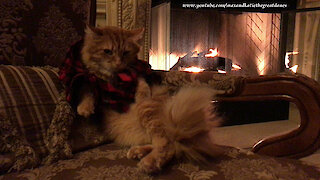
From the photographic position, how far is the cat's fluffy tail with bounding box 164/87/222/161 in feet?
2.29

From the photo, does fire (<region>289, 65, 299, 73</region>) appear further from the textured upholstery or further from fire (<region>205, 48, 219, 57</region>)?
the textured upholstery

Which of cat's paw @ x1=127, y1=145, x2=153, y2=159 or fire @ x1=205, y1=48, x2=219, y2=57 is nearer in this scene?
cat's paw @ x1=127, y1=145, x2=153, y2=159

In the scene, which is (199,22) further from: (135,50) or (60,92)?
Result: (60,92)

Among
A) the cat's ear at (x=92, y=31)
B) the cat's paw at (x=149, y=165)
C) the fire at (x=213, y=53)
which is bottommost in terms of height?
the cat's paw at (x=149, y=165)

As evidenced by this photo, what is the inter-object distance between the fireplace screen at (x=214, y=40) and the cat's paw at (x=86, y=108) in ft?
5.90

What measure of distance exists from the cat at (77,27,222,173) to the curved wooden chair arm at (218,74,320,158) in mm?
128

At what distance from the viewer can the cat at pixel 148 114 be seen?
699 mm

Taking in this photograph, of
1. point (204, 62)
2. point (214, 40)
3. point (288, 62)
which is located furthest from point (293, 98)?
point (288, 62)

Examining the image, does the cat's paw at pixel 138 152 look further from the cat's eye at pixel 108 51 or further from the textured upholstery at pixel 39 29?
the textured upholstery at pixel 39 29

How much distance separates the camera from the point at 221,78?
0.87 metres

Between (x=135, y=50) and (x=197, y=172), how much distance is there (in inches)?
20.0

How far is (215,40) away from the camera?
278 centimetres

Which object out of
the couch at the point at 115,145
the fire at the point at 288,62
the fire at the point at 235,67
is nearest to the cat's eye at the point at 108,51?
the couch at the point at 115,145

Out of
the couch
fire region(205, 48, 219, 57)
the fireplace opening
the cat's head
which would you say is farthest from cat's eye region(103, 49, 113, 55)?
fire region(205, 48, 219, 57)
